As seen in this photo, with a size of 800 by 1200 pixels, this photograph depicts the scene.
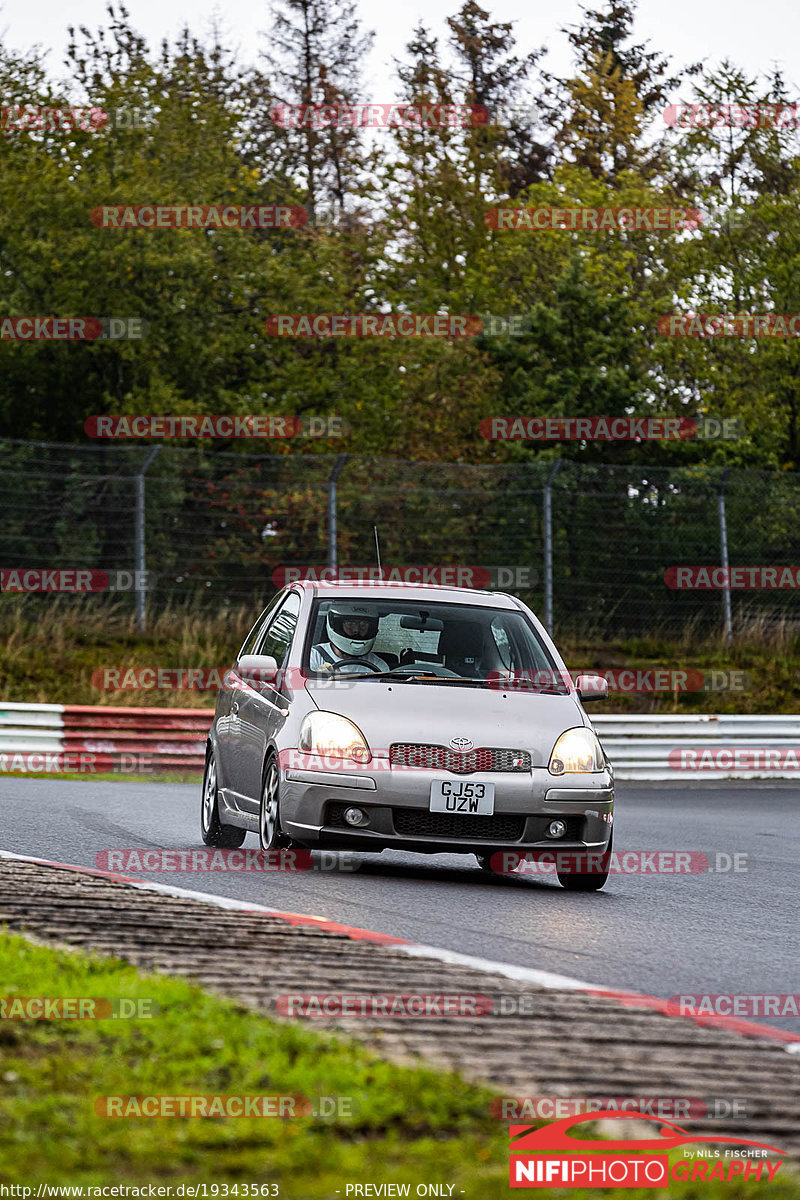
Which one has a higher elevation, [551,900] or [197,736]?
[551,900]

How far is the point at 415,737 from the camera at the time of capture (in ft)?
31.3

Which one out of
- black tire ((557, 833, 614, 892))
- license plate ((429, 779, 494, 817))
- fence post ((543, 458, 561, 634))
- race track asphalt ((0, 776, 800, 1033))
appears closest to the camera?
race track asphalt ((0, 776, 800, 1033))

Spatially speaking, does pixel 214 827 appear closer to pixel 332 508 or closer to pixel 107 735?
pixel 107 735

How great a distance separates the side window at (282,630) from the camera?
10.8m

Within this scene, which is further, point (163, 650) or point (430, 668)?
point (163, 650)

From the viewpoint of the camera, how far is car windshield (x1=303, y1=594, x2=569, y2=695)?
10.5m

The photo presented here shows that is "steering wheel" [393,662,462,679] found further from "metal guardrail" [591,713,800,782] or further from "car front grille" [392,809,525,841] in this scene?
"metal guardrail" [591,713,800,782]

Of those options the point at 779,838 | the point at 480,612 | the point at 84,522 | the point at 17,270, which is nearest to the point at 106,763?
the point at 84,522

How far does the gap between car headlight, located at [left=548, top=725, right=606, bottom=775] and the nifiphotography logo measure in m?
5.72

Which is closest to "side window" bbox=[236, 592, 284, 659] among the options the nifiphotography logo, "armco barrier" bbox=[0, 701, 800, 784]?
the nifiphotography logo

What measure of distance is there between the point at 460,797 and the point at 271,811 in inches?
44.2

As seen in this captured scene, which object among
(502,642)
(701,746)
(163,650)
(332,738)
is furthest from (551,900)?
(163,650)

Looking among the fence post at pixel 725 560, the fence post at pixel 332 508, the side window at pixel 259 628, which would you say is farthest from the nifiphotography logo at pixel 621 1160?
the fence post at pixel 725 560

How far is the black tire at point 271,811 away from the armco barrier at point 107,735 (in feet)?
35.4
